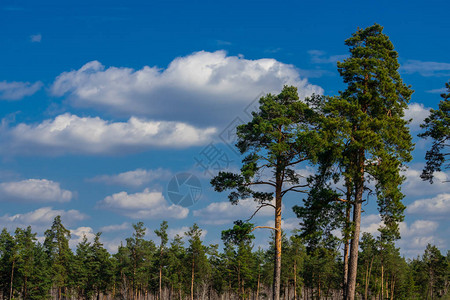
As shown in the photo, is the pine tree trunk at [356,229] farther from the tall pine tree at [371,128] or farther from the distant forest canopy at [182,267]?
the distant forest canopy at [182,267]

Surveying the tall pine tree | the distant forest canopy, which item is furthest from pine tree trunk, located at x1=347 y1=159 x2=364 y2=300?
the distant forest canopy

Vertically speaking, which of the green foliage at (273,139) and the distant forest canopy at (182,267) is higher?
the green foliage at (273,139)

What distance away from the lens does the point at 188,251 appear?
7300 centimetres

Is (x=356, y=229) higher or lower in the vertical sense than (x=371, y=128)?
lower

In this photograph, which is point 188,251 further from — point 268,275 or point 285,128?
point 285,128

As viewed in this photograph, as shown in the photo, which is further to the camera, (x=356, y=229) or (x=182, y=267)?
(x=182, y=267)

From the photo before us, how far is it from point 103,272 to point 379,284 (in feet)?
165

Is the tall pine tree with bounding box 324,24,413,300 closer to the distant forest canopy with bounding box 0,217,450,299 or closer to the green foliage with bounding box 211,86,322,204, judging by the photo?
the green foliage with bounding box 211,86,322,204

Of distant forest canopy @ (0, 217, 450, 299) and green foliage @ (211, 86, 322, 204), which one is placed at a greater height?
green foliage @ (211, 86, 322, 204)

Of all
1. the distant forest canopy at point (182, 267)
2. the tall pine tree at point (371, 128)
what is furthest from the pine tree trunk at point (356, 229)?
the distant forest canopy at point (182, 267)

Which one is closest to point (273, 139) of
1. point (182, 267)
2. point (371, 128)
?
point (371, 128)

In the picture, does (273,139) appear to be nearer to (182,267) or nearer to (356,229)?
(356,229)

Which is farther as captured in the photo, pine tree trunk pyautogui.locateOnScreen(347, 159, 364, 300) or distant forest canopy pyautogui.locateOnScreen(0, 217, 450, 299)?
distant forest canopy pyautogui.locateOnScreen(0, 217, 450, 299)

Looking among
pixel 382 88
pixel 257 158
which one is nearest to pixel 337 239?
pixel 257 158
